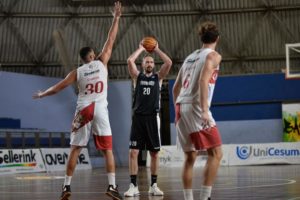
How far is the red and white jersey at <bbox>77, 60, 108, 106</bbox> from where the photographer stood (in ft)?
37.4

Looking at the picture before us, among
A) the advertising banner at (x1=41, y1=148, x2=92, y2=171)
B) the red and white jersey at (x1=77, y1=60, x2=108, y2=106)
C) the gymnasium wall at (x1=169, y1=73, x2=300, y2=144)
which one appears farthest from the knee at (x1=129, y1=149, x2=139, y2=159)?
the gymnasium wall at (x1=169, y1=73, x2=300, y2=144)

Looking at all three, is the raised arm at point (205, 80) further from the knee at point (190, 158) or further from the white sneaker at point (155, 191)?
the white sneaker at point (155, 191)

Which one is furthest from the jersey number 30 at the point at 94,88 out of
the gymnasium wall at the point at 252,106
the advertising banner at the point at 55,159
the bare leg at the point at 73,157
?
the gymnasium wall at the point at 252,106

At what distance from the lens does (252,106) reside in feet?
135

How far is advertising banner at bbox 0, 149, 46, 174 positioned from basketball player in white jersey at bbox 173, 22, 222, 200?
20.2 m

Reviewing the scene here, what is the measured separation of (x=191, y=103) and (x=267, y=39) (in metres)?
34.4

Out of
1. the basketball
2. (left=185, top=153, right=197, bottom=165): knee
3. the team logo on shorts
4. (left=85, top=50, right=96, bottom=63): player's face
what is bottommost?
(left=185, top=153, right=197, bottom=165): knee

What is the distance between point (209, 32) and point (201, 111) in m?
1.09

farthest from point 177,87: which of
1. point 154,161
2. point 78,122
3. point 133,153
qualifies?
point 154,161

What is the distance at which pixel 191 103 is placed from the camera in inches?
362

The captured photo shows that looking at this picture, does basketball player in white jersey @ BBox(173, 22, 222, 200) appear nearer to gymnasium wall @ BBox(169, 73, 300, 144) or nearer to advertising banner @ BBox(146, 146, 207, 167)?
advertising banner @ BBox(146, 146, 207, 167)

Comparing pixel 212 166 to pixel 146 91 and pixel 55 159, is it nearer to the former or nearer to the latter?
pixel 146 91

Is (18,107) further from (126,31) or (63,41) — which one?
(126,31)

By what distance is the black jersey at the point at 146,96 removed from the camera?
12914 millimetres
